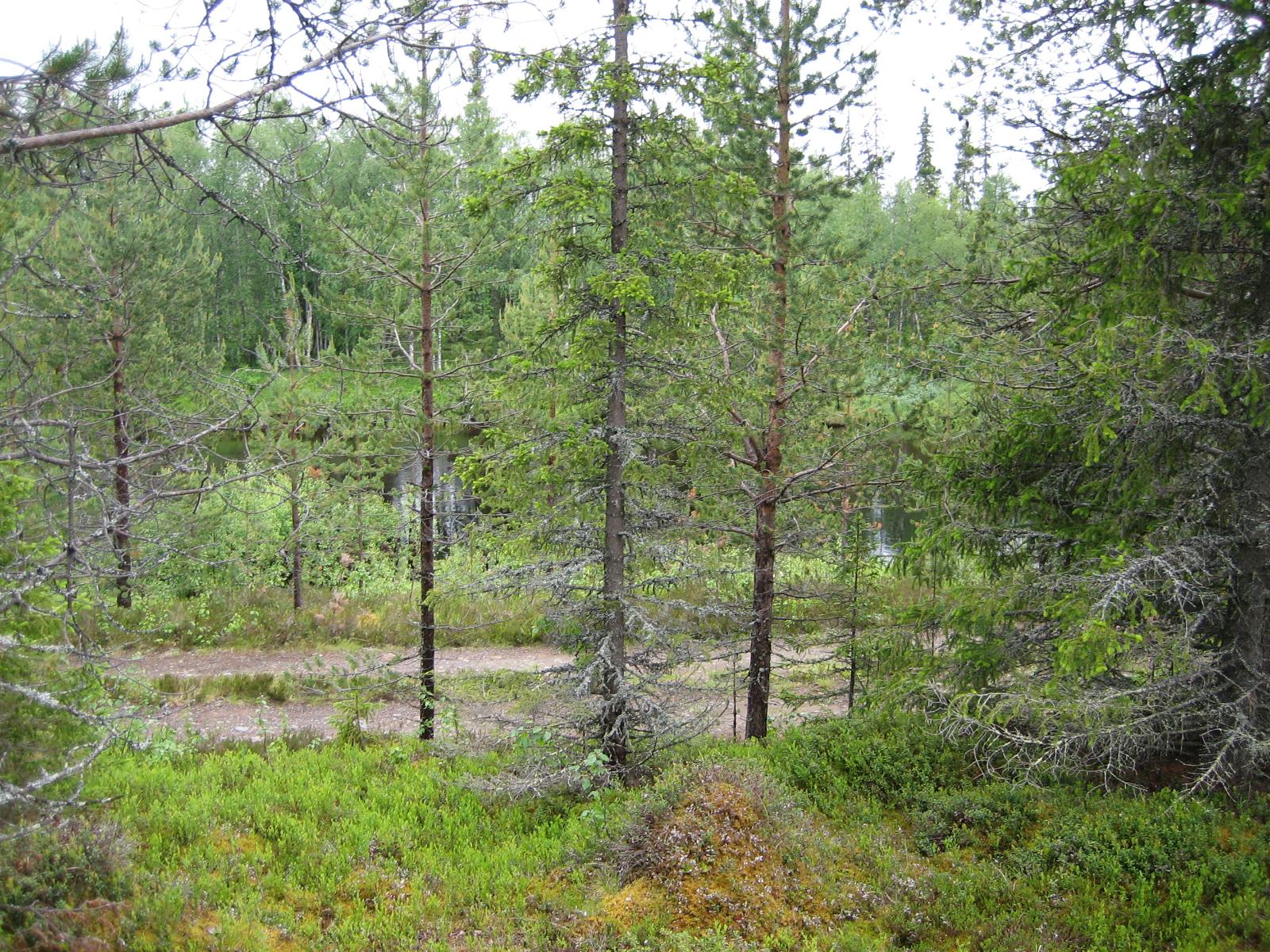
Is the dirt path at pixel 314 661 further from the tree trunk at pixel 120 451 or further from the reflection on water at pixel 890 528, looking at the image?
the reflection on water at pixel 890 528

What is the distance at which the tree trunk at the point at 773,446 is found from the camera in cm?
1198

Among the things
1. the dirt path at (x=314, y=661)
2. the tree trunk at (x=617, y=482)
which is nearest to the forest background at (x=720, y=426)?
the tree trunk at (x=617, y=482)

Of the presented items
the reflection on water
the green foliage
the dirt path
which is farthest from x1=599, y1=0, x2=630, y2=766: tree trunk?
the reflection on water

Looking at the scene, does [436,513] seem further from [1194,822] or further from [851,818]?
[1194,822]

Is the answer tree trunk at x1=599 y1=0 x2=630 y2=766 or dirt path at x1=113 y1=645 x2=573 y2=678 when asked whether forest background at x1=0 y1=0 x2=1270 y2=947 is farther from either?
dirt path at x1=113 y1=645 x2=573 y2=678

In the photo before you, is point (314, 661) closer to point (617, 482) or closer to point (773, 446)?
point (773, 446)

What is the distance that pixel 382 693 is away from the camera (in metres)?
15.5

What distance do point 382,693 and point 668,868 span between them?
10.5m

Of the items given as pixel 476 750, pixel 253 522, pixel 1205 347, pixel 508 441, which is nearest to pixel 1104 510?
pixel 1205 347

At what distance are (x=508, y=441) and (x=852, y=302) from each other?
5248 millimetres

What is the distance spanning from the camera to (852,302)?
11156 mm

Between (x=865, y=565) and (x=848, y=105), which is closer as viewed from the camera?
(x=848, y=105)

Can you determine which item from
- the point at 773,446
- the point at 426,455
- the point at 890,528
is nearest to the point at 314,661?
the point at 426,455

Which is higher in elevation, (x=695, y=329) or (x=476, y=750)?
(x=695, y=329)
